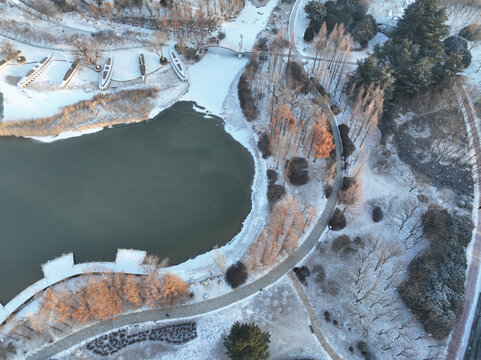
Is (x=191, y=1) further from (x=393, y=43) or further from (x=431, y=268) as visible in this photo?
(x=431, y=268)


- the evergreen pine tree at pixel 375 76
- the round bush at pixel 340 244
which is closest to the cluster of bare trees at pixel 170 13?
the evergreen pine tree at pixel 375 76

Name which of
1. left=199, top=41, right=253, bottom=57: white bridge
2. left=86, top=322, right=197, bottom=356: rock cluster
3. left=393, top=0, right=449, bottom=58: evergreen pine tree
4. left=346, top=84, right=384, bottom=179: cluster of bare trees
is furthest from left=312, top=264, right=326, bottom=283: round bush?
left=199, top=41, right=253, bottom=57: white bridge

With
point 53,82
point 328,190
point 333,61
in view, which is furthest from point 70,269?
point 333,61

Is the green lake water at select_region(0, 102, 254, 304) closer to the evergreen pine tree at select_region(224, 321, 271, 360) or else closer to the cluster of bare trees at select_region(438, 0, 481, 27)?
the evergreen pine tree at select_region(224, 321, 271, 360)

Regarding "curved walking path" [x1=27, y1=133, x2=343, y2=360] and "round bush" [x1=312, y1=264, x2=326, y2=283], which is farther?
"round bush" [x1=312, y1=264, x2=326, y2=283]

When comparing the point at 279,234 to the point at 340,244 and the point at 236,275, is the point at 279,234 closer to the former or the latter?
the point at 236,275

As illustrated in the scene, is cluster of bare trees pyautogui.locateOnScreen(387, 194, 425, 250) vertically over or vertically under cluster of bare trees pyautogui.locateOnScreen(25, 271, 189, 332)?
over

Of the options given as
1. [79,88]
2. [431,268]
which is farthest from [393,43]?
[79,88]
